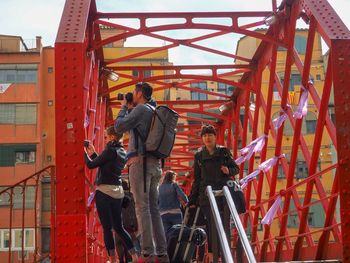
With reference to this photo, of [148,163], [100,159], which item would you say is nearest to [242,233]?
[148,163]

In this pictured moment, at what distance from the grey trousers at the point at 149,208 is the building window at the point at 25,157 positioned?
41.3 metres

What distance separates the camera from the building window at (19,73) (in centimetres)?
4966

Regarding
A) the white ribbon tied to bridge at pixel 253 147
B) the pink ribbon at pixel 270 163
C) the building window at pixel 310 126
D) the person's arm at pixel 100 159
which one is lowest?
the person's arm at pixel 100 159

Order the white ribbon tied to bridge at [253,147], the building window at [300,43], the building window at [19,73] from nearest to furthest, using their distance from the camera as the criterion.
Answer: the white ribbon tied to bridge at [253,147]
the building window at [300,43]
the building window at [19,73]

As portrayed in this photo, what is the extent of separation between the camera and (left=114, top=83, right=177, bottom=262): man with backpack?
7633mm

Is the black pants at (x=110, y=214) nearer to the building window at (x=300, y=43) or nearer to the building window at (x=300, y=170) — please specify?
the building window at (x=300, y=170)

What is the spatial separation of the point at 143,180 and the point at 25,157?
41757mm

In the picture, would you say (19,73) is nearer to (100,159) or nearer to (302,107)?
(302,107)

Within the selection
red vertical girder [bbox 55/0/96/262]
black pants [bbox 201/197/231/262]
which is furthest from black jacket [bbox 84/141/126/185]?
black pants [bbox 201/197/231/262]

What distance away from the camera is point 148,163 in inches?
307

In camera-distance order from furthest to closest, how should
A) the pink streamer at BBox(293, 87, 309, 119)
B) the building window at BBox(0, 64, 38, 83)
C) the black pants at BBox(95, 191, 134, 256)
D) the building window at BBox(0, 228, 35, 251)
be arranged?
the building window at BBox(0, 64, 38, 83)
the building window at BBox(0, 228, 35, 251)
the pink streamer at BBox(293, 87, 309, 119)
the black pants at BBox(95, 191, 134, 256)

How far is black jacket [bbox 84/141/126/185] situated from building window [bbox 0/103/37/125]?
40.5 metres

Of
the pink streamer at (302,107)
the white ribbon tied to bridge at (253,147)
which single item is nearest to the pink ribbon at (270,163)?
the white ribbon tied to bridge at (253,147)

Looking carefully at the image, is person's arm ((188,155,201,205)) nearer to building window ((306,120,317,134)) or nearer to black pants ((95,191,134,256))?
black pants ((95,191,134,256))
